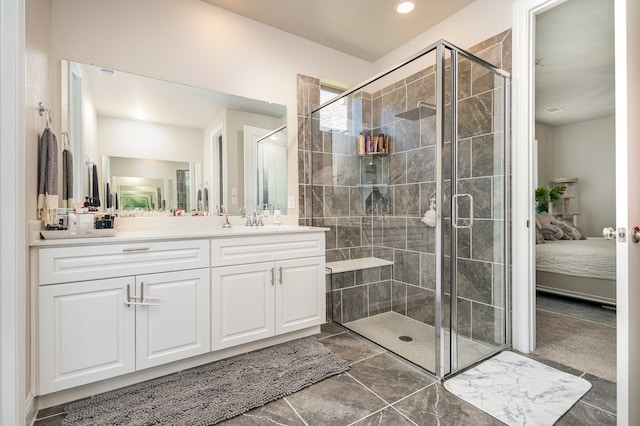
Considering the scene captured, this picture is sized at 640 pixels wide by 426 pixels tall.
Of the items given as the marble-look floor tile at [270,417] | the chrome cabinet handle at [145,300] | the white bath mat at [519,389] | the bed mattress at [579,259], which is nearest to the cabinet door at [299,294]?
the marble-look floor tile at [270,417]

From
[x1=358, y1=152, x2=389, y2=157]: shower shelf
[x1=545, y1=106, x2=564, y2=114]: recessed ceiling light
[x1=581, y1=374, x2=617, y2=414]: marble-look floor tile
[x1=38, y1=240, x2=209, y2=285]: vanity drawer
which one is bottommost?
[x1=581, y1=374, x2=617, y2=414]: marble-look floor tile

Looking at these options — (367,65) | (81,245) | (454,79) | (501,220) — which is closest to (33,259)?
(81,245)

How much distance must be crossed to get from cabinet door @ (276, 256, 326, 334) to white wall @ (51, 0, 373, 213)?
83 centimetres

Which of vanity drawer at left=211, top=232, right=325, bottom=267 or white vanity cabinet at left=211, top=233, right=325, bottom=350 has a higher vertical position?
vanity drawer at left=211, top=232, right=325, bottom=267

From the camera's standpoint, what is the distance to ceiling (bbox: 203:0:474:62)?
246cm

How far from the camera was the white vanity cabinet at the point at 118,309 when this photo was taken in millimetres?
1530

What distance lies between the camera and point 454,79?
77.0 inches

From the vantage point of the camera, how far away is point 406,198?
2551 millimetres

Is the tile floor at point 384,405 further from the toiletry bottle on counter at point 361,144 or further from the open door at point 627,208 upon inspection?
the toiletry bottle on counter at point 361,144

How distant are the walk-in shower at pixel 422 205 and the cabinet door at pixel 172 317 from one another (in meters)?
1.23

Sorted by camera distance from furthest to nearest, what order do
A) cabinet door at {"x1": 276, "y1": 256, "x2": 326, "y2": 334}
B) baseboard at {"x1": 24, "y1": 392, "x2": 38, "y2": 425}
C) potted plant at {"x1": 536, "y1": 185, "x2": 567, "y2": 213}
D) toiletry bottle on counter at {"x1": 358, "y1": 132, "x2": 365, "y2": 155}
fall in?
potted plant at {"x1": 536, "y1": 185, "x2": 567, "y2": 213} → toiletry bottle on counter at {"x1": 358, "y1": 132, "x2": 365, "y2": 155} → cabinet door at {"x1": 276, "y1": 256, "x2": 326, "y2": 334} → baseboard at {"x1": 24, "y1": 392, "x2": 38, "y2": 425}

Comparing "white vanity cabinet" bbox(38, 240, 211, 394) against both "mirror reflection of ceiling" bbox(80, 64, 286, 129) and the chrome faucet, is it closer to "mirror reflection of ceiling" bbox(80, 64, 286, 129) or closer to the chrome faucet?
the chrome faucet

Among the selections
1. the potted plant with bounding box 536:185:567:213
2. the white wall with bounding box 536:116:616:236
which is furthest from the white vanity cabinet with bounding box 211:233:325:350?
the white wall with bounding box 536:116:616:236

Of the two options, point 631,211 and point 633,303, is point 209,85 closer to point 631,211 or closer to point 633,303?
point 631,211
